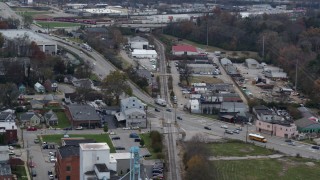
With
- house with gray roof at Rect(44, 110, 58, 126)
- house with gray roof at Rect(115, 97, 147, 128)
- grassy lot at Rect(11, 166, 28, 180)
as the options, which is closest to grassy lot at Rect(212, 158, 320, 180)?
house with gray roof at Rect(115, 97, 147, 128)

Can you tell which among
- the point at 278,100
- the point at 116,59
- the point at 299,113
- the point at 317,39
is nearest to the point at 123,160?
the point at 299,113

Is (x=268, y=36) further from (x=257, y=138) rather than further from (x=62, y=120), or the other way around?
(x=62, y=120)

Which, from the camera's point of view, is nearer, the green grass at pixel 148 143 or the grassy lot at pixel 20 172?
the grassy lot at pixel 20 172

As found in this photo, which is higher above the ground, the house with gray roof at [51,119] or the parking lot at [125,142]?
the house with gray roof at [51,119]

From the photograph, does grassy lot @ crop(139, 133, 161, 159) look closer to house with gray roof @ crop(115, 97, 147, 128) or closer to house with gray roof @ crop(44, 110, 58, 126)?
house with gray roof @ crop(115, 97, 147, 128)

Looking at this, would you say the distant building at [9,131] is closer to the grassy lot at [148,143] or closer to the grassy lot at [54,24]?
the grassy lot at [148,143]

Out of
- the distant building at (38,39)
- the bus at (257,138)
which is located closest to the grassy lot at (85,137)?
the bus at (257,138)
